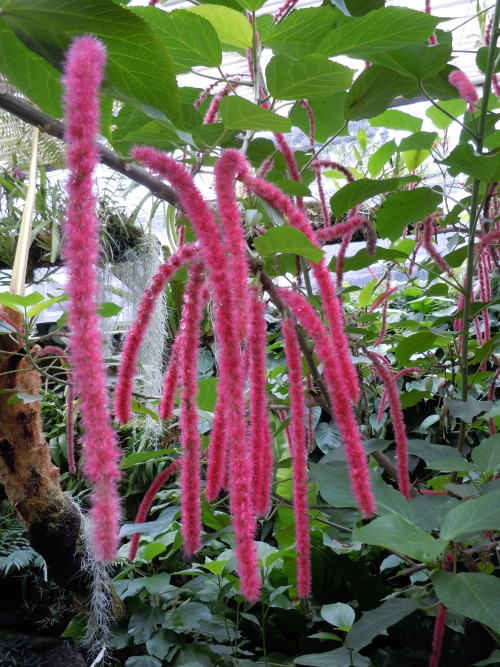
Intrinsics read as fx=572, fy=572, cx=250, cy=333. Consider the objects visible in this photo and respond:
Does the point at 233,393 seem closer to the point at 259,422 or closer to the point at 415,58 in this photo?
the point at 259,422

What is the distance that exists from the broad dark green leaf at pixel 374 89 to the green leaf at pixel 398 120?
0.38m

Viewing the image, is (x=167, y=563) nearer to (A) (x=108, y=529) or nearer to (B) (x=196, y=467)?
(B) (x=196, y=467)

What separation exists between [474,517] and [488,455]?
0.62 ft

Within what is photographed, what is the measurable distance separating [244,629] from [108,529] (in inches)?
46.7

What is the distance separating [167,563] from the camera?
1727 mm

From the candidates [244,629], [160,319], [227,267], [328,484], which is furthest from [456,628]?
[160,319]

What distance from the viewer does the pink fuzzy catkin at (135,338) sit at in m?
0.41

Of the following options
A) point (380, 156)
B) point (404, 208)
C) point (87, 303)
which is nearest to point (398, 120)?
point (380, 156)

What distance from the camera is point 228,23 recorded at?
583 millimetres

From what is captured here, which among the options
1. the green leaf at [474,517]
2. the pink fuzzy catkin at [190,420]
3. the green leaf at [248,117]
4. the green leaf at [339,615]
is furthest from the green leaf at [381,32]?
the green leaf at [339,615]

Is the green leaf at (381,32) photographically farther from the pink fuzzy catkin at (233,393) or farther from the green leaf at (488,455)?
the green leaf at (488,455)

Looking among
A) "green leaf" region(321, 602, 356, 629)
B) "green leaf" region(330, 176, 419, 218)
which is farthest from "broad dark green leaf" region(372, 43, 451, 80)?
"green leaf" region(321, 602, 356, 629)

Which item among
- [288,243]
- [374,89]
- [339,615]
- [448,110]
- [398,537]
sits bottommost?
[339,615]

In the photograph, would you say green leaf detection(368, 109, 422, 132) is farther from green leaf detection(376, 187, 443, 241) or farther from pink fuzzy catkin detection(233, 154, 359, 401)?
pink fuzzy catkin detection(233, 154, 359, 401)
